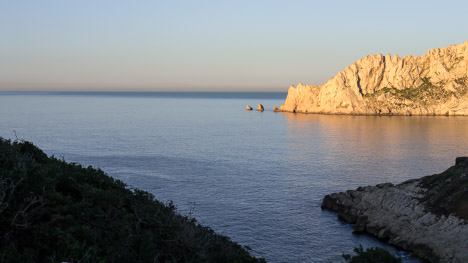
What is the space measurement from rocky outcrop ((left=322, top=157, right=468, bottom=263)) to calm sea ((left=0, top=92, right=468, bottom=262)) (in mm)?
1903

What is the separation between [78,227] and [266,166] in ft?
Answer: 215

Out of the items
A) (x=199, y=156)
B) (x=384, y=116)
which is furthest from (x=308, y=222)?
(x=384, y=116)

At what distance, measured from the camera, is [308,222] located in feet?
165

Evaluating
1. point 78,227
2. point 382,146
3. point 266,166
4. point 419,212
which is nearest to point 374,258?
point 78,227

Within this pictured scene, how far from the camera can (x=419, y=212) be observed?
1827 inches

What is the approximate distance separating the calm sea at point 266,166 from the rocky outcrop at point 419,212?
1903 mm

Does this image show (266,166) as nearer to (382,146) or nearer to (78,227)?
(382,146)

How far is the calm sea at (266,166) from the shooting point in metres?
46.8

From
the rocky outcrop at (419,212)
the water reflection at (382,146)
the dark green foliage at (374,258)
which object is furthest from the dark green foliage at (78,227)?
the water reflection at (382,146)

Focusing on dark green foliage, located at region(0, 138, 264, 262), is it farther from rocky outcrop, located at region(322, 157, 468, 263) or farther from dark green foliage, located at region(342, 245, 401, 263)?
rocky outcrop, located at region(322, 157, 468, 263)

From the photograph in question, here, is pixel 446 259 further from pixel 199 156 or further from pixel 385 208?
pixel 199 156

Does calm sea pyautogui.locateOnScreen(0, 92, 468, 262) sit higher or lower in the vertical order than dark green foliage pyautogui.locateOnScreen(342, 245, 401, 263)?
lower

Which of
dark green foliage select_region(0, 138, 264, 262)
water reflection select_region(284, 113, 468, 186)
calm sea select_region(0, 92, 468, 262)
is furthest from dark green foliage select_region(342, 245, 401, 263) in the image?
water reflection select_region(284, 113, 468, 186)

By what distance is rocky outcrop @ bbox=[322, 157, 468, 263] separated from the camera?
131ft
